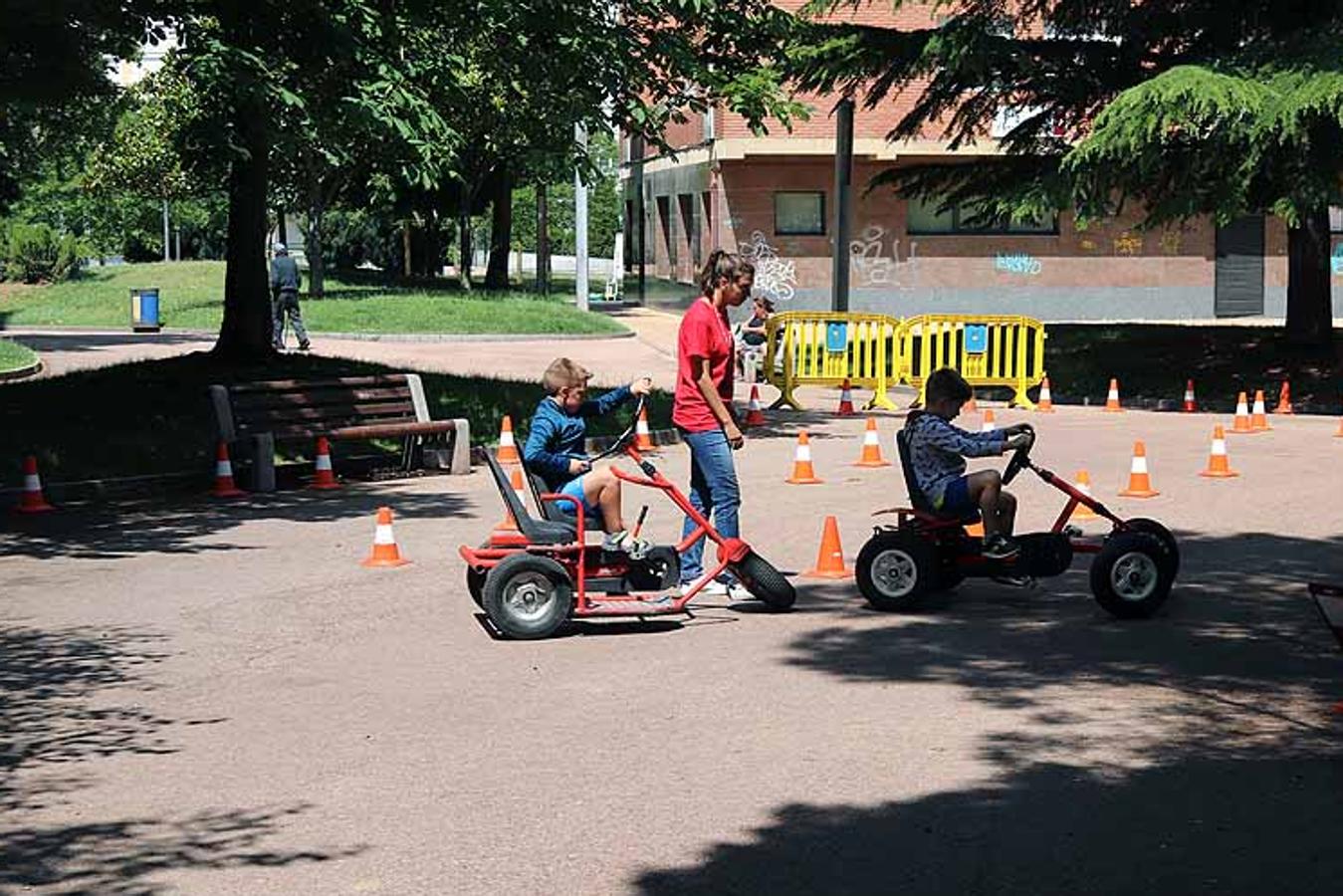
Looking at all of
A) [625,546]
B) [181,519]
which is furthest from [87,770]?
[181,519]

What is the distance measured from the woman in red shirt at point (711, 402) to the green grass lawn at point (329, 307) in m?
27.4

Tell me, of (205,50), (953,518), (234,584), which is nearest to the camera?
(953,518)

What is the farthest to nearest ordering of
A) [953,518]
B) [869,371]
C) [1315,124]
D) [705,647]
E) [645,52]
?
[869,371] < [1315,124] < [645,52] < [953,518] < [705,647]

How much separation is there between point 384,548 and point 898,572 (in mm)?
3653

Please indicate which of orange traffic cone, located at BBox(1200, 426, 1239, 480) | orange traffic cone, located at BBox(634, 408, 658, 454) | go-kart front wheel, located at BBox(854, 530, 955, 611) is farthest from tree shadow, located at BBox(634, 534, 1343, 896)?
orange traffic cone, located at BBox(634, 408, 658, 454)

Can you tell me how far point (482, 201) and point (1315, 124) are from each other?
143ft

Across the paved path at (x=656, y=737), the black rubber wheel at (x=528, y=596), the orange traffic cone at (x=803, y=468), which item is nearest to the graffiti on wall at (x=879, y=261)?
the orange traffic cone at (x=803, y=468)

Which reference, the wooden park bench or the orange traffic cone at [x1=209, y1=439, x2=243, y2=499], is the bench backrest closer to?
the wooden park bench

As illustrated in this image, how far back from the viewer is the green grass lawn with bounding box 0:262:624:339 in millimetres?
39531

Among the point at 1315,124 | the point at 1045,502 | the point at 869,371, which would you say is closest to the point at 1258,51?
the point at 1315,124

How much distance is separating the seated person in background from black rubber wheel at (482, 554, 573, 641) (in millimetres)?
2171

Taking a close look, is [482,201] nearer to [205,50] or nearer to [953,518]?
[205,50]

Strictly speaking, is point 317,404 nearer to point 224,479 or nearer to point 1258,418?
point 224,479

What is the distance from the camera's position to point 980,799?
6.86 meters
